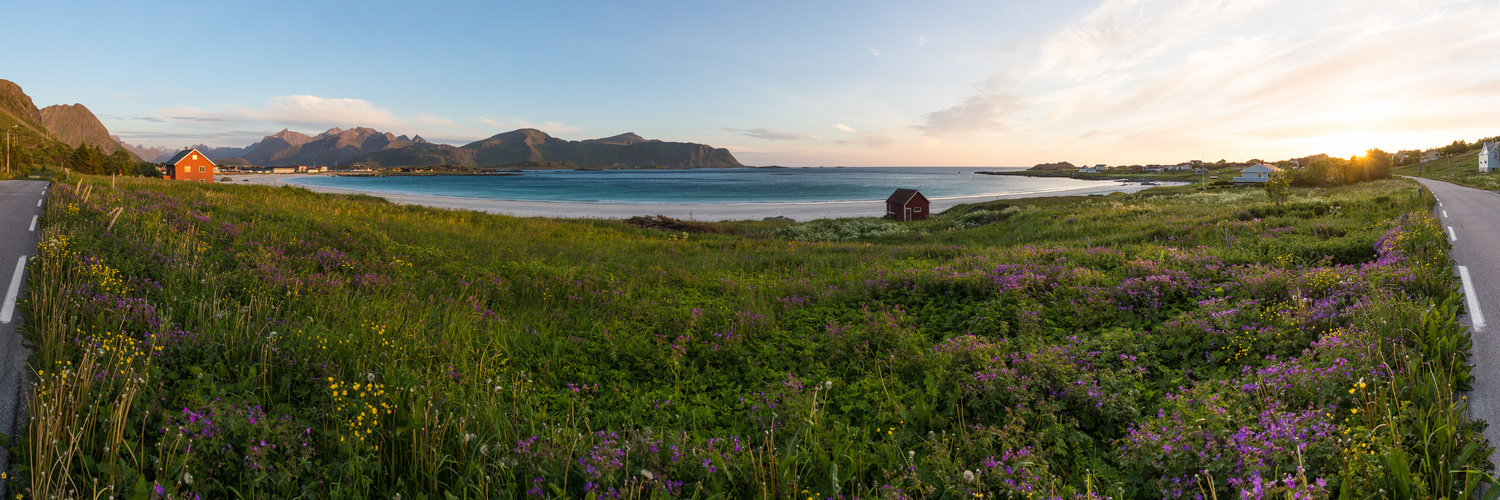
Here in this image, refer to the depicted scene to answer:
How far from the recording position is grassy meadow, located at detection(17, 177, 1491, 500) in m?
4.06

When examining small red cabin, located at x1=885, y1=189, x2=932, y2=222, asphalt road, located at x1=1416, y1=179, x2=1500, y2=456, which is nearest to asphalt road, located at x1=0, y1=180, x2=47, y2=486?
asphalt road, located at x1=1416, y1=179, x2=1500, y2=456

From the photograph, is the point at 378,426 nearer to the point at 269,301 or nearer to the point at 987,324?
the point at 269,301

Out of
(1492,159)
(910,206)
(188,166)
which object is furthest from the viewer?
(1492,159)

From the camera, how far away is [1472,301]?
26.2 feet

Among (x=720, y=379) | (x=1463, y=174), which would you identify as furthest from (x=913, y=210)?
(x=1463, y=174)

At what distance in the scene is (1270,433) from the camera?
425 cm

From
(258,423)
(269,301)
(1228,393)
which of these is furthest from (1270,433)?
(269,301)

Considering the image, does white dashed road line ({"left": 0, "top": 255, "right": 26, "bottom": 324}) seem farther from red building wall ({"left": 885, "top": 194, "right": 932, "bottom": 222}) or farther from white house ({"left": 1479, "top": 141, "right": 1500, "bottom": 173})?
white house ({"left": 1479, "top": 141, "right": 1500, "bottom": 173})

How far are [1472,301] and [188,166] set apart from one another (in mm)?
126549

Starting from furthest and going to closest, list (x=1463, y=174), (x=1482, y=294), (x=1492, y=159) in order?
(x=1492, y=159)
(x=1463, y=174)
(x=1482, y=294)

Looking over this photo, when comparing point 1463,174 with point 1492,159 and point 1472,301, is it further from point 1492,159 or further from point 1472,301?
point 1472,301

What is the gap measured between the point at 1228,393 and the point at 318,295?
11018 mm

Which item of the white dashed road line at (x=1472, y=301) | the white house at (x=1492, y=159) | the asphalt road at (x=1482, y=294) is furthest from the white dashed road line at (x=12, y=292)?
the white house at (x=1492, y=159)

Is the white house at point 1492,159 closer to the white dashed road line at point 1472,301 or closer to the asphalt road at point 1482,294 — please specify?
the asphalt road at point 1482,294
